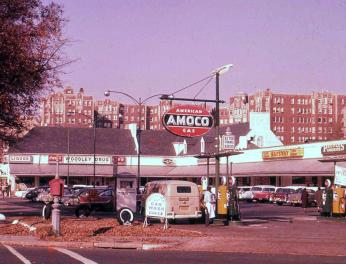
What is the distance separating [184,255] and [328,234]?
26.7ft

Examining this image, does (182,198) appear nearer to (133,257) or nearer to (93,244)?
(93,244)

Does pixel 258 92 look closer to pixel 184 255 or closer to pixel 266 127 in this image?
pixel 266 127

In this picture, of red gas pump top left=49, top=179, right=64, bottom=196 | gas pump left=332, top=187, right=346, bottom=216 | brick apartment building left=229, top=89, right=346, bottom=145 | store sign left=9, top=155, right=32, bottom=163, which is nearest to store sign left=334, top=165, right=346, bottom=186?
gas pump left=332, top=187, right=346, bottom=216

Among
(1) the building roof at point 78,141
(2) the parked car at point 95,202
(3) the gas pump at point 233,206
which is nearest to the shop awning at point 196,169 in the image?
(1) the building roof at point 78,141

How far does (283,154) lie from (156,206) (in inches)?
1686

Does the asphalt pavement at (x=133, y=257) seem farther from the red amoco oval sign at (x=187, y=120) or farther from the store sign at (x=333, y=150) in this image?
the store sign at (x=333, y=150)

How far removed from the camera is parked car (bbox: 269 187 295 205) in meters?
52.0

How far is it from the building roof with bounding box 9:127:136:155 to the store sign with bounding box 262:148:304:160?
26.1m

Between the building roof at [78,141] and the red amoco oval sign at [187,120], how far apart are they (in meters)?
60.5

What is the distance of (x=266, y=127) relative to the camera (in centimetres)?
8356

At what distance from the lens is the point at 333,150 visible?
2210 inches

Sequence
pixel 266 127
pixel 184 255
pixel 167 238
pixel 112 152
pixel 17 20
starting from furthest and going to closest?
pixel 112 152 → pixel 266 127 → pixel 17 20 → pixel 167 238 → pixel 184 255

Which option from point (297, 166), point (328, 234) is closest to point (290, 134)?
point (297, 166)

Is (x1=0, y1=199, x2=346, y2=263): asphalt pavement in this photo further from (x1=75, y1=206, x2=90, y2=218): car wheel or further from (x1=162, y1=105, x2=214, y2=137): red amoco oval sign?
(x1=75, y1=206, x2=90, y2=218): car wheel
